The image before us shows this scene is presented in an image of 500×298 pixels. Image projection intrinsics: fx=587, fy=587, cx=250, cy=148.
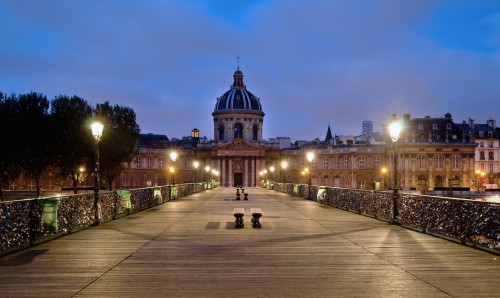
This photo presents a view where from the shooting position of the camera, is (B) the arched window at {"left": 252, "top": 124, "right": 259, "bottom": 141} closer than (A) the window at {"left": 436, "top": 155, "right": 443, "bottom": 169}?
No

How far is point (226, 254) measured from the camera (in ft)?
46.3

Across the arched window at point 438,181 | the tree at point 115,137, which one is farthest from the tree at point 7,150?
the arched window at point 438,181

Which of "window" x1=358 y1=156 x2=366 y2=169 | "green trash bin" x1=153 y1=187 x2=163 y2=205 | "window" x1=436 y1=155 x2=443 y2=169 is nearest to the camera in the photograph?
"green trash bin" x1=153 y1=187 x2=163 y2=205

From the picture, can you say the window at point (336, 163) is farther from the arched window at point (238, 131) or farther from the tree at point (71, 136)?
the tree at point (71, 136)

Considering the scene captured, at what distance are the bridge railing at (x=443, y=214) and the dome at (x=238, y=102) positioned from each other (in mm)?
111409

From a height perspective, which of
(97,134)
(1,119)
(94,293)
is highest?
(1,119)

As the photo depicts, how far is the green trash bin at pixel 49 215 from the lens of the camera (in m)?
17.1

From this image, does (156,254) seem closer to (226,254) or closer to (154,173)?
(226,254)

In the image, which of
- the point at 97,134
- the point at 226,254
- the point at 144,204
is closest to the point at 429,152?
the point at 144,204

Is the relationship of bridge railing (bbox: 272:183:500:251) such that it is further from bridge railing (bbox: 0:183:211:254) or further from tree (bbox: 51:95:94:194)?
tree (bbox: 51:95:94:194)

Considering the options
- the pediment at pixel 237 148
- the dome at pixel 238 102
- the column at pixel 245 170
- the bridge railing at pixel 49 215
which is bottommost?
the bridge railing at pixel 49 215

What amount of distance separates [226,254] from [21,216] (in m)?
5.67

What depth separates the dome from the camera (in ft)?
459

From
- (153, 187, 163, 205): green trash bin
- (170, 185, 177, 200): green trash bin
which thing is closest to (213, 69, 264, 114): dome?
(170, 185, 177, 200): green trash bin
